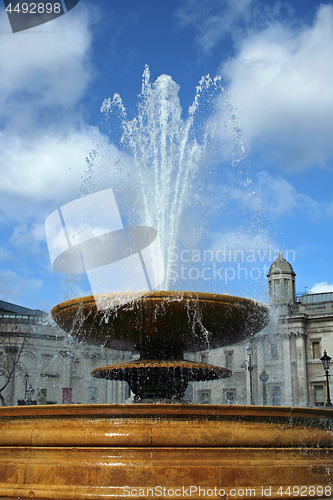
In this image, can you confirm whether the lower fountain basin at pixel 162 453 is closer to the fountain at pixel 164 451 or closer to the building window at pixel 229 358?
the fountain at pixel 164 451

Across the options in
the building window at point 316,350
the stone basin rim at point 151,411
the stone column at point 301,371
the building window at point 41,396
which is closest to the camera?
the stone basin rim at point 151,411

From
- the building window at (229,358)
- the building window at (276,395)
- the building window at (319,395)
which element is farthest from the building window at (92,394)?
the building window at (319,395)

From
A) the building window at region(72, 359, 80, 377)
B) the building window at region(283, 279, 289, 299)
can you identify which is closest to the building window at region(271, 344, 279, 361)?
the building window at region(283, 279, 289, 299)

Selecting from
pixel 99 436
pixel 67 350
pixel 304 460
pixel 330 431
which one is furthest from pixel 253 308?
pixel 67 350

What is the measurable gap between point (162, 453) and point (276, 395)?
3658cm

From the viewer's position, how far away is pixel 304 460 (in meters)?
4.18

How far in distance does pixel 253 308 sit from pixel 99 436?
114 inches

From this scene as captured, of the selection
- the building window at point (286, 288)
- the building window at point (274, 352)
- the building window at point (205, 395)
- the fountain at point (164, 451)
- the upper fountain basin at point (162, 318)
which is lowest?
the building window at point (205, 395)

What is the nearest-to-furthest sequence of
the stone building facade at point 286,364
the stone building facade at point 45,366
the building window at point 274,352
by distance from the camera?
the stone building facade at point 45,366 → the stone building facade at point 286,364 → the building window at point 274,352

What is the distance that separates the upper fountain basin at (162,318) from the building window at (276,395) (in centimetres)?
3265

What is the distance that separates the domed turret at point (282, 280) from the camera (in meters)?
43.7

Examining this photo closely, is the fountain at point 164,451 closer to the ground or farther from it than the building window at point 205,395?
farther from it

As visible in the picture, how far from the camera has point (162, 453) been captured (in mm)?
3963

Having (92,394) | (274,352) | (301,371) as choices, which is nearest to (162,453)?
(301,371)
